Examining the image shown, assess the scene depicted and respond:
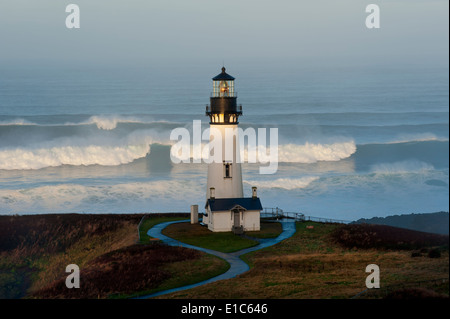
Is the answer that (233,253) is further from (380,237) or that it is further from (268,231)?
(380,237)

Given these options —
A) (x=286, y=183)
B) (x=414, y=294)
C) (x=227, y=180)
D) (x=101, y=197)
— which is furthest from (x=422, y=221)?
(x=101, y=197)

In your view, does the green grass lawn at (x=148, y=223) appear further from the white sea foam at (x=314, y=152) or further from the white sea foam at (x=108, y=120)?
the white sea foam at (x=108, y=120)

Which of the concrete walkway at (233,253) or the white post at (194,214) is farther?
the white post at (194,214)

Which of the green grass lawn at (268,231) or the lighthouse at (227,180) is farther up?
the lighthouse at (227,180)

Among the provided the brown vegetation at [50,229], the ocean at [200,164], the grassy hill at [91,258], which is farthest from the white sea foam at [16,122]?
the brown vegetation at [50,229]

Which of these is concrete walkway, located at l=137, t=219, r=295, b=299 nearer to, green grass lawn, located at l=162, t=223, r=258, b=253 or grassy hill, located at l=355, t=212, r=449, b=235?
green grass lawn, located at l=162, t=223, r=258, b=253
